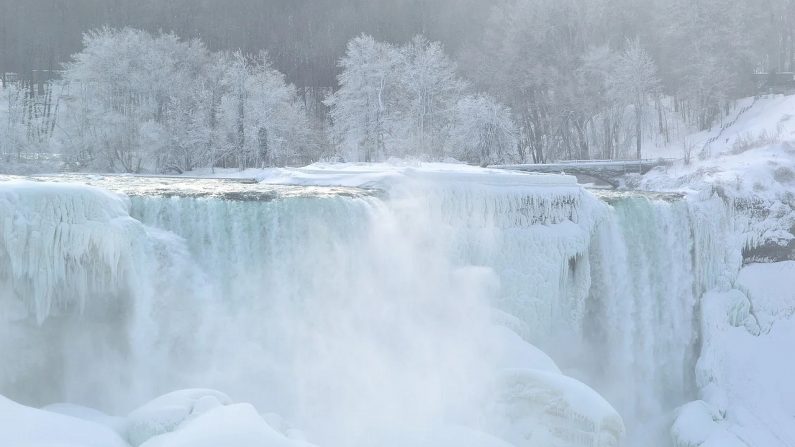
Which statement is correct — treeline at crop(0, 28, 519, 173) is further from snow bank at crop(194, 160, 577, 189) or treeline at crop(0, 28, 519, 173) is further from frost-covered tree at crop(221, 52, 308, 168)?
snow bank at crop(194, 160, 577, 189)

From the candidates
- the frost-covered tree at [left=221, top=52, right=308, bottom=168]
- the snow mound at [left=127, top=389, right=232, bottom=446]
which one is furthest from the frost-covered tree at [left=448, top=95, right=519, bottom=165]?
the snow mound at [left=127, top=389, right=232, bottom=446]

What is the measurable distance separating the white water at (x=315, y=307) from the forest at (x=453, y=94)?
18.3 meters

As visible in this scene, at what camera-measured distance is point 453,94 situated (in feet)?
122

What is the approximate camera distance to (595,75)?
3444 centimetres

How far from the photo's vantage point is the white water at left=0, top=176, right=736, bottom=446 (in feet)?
33.5

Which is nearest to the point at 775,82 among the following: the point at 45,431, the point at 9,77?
the point at 45,431

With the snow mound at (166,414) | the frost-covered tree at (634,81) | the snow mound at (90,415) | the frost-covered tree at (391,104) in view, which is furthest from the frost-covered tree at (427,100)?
the snow mound at (166,414)

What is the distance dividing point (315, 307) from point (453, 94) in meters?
26.8

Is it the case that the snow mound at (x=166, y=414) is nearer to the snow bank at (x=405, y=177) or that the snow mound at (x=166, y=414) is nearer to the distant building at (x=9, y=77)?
the snow bank at (x=405, y=177)

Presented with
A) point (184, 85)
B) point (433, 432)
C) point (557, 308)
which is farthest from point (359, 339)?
point (184, 85)

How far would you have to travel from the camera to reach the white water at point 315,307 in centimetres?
1021

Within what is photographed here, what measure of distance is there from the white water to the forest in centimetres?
1828

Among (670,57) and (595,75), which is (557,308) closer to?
(595,75)

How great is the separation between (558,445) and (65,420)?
651 cm
